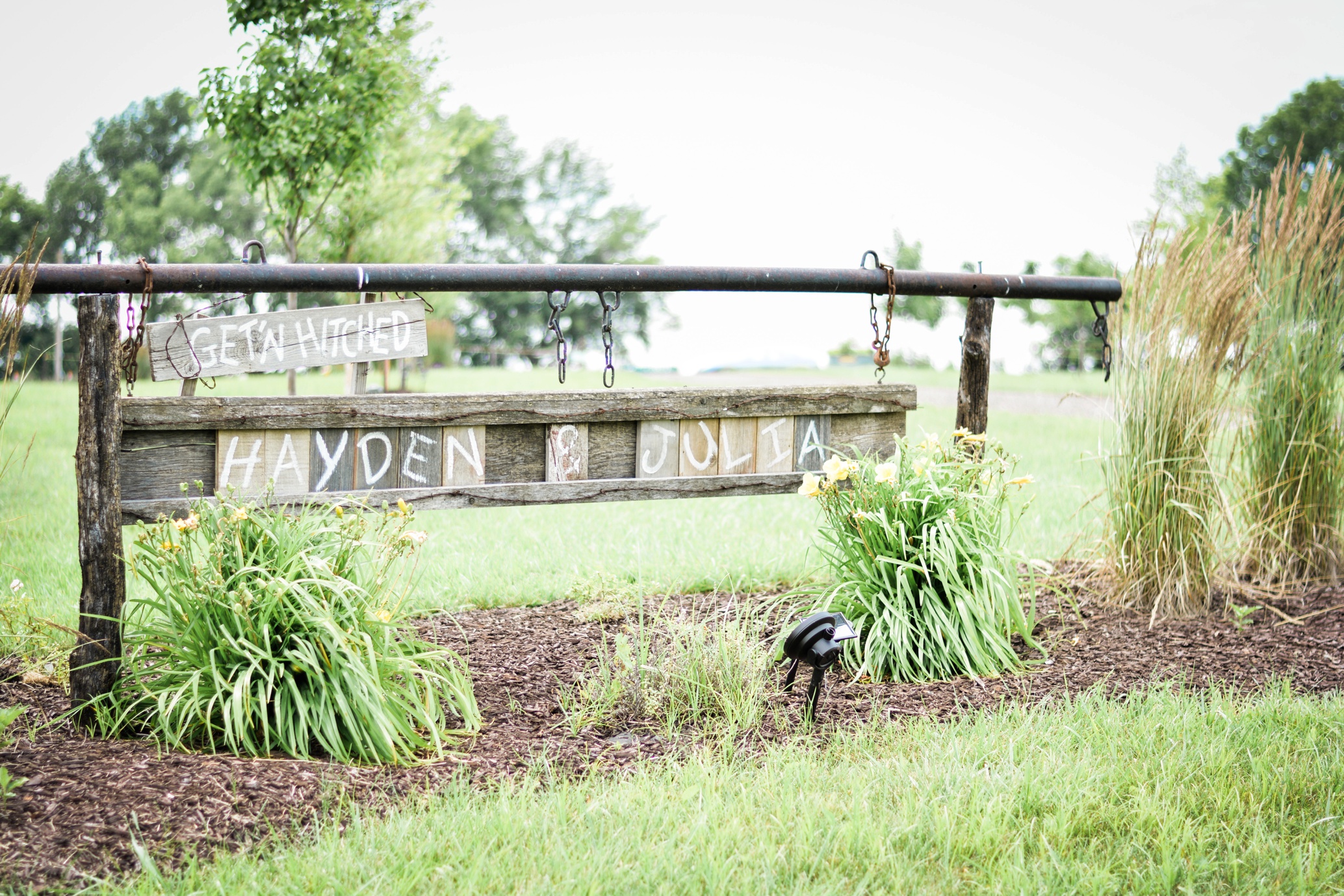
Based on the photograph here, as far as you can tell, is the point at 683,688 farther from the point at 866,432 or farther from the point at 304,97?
the point at 304,97

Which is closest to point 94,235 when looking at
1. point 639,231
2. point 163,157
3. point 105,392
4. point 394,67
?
point 163,157

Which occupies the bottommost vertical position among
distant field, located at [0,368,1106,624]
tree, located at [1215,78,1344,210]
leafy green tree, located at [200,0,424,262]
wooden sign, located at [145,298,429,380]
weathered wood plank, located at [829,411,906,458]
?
distant field, located at [0,368,1106,624]

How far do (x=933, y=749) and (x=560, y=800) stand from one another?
3.74 ft

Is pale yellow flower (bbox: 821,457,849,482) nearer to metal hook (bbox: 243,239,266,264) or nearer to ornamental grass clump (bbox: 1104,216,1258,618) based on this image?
ornamental grass clump (bbox: 1104,216,1258,618)

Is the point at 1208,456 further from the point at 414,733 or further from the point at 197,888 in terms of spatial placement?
the point at 197,888

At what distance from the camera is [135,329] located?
10.4 feet

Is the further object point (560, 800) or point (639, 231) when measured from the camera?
point (639, 231)

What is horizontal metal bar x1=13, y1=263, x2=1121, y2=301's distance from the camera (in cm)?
311

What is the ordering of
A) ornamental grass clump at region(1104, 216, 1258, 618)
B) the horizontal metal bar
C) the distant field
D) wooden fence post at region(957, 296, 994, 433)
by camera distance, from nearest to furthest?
the horizontal metal bar < wooden fence post at region(957, 296, 994, 433) < ornamental grass clump at region(1104, 216, 1258, 618) < the distant field

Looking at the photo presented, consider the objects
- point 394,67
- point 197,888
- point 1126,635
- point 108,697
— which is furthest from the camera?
point 394,67

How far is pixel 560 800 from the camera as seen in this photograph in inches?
98.2

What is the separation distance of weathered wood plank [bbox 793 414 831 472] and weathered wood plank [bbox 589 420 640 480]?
0.72 m

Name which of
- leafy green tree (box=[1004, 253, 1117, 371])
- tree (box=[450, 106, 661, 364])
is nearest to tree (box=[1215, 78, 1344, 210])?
leafy green tree (box=[1004, 253, 1117, 371])

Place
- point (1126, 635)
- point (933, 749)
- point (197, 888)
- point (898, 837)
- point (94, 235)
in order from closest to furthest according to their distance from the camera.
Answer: point (197, 888) → point (898, 837) → point (933, 749) → point (1126, 635) → point (94, 235)
